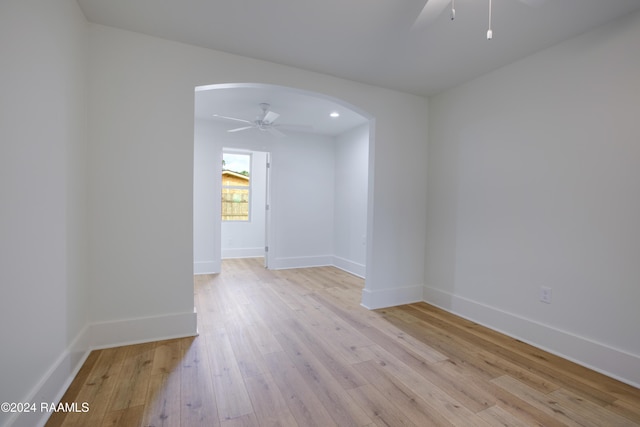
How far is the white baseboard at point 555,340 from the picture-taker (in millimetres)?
1927

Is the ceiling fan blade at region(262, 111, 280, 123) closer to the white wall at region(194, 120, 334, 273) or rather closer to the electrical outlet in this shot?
the white wall at region(194, 120, 334, 273)

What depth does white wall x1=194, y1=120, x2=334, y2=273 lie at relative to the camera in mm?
4859

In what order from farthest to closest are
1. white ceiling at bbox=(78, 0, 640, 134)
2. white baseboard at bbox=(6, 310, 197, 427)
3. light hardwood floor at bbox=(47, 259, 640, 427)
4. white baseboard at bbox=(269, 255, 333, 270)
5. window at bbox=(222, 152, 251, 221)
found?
window at bbox=(222, 152, 251, 221)
white baseboard at bbox=(269, 255, 333, 270)
white ceiling at bbox=(78, 0, 640, 134)
light hardwood floor at bbox=(47, 259, 640, 427)
white baseboard at bbox=(6, 310, 197, 427)

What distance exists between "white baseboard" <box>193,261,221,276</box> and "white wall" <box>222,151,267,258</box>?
131cm

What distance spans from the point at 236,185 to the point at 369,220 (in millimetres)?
4192

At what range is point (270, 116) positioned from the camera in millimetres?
3854

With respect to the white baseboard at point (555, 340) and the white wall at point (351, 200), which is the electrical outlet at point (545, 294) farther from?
the white wall at point (351, 200)

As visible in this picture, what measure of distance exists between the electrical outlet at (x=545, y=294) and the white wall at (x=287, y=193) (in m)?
3.68

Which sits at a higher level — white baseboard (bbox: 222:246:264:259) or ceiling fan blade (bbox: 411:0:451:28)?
ceiling fan blade (bbox: 411:0:451:28)

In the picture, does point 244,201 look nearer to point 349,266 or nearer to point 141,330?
point 349,266

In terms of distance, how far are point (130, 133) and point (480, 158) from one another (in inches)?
126

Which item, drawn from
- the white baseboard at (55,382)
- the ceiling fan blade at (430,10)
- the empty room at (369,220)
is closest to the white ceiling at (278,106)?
the empty room at (369,220)

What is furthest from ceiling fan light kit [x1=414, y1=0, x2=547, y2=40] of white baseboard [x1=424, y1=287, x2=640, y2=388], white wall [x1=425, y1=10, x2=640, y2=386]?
white baseboard [x1=424, y1=287, x2=640, y2=388]

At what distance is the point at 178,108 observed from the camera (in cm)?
241
